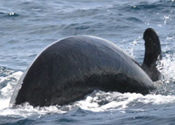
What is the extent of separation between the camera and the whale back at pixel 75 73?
8078 mm

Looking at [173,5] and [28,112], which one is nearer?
[28,112]

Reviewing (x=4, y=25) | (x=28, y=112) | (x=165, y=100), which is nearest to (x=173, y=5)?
(x=4, y=25)

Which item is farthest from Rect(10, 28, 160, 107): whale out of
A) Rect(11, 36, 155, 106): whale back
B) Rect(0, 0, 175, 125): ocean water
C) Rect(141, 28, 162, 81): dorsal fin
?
Rect(141, 28, 162, 81): dorsal fin

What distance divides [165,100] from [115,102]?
3.31 feet

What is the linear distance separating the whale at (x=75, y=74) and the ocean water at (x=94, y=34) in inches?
6.1

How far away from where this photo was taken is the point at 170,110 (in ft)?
28.8

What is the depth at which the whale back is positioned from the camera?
318 inches

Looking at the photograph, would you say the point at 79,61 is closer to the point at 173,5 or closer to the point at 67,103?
the point at 67,103

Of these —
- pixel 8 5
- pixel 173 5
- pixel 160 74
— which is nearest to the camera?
pixel 160 74

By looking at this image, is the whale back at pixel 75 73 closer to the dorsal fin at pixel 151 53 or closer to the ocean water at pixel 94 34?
the ocean water at pixel 94 34

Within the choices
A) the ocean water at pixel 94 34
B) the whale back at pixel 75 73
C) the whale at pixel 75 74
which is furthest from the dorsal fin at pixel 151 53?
the whale back at pixel 75 73

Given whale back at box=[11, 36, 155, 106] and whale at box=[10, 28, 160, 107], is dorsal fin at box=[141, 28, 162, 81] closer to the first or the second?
whale at box=[10, 28, 160, 107]

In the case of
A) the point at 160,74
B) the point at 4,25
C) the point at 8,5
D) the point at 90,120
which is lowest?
the point at 90,120

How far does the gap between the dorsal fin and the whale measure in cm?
105
